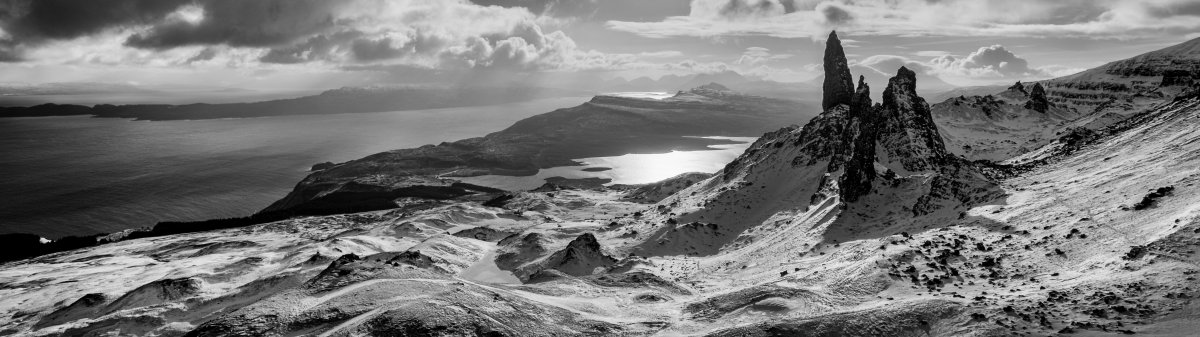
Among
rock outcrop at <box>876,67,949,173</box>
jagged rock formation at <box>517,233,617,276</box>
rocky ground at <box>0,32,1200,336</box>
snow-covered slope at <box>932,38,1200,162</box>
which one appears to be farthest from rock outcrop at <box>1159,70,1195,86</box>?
jagged rock formation at <box>517,233,617,276</box>

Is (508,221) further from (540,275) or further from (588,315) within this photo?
(588,315)

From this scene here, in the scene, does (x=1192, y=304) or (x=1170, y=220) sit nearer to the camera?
(x=1192, y=304)

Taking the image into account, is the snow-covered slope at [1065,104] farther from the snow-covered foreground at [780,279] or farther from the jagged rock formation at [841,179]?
the snow-covered foreground at [780,279]

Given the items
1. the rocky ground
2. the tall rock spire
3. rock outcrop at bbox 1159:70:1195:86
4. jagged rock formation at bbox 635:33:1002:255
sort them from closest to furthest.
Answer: the rocky ground < jagged rock formation at bbox 635:33:1002:255 < the tall rock spire < rock outcrop at bbox 1159:70:1195:86

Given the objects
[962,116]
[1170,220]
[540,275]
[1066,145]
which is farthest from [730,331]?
[962,116]

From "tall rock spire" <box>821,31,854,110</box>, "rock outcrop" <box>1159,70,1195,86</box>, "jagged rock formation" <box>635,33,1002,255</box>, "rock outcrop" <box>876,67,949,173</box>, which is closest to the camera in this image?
"jagged rock formation" <box>635,33,1002,255</box>

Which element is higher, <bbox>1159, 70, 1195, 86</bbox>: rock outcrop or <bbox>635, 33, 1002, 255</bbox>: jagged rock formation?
<bbox>1159, 70, 1195, 86</bbox>: rock outcrop

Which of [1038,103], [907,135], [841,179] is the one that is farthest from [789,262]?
[1038,103]

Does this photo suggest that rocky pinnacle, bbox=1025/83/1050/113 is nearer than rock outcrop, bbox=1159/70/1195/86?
No

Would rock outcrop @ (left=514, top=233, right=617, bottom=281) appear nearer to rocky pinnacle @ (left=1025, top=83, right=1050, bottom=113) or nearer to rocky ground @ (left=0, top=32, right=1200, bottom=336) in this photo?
rocky ground @ (left=0, top=32, right=1200, bottom=336)
